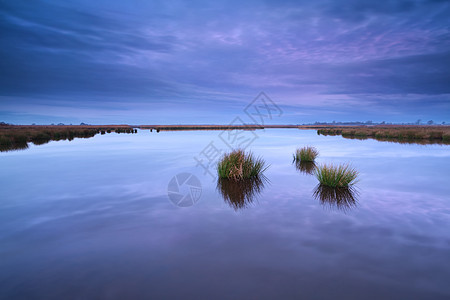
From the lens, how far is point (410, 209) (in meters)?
8.43

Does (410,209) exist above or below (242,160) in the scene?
below

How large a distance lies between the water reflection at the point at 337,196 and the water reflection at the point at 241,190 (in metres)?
2.40

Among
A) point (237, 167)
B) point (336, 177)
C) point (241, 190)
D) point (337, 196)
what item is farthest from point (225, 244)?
point (237, 167)

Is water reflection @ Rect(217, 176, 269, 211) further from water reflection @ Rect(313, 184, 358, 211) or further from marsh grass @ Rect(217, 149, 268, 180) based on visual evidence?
water reflection @ Rect(313, 184, 358, 211)

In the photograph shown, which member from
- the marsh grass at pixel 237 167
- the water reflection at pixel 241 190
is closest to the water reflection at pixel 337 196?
the water reflection at pixel 241 190

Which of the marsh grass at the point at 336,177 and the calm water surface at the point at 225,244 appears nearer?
the calm water surface at the point at 225,244

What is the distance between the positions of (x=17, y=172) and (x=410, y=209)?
19.2 metres

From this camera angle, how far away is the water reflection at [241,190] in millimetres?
9219

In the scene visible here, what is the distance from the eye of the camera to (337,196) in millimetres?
9891

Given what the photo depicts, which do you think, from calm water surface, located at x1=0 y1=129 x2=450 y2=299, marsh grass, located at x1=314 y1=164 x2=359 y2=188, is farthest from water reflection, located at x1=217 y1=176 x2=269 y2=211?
marsh grass, located at x1=314 y1=164 x2=359 y2=188

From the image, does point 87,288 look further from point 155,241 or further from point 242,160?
point 242,160

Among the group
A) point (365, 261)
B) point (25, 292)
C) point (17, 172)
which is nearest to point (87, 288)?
point (25, 292)

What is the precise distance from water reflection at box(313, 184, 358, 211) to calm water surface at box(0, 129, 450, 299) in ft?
0.34

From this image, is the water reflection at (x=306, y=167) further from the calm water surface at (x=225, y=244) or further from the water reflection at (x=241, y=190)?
the calm water surface at (x=225, y=244)
